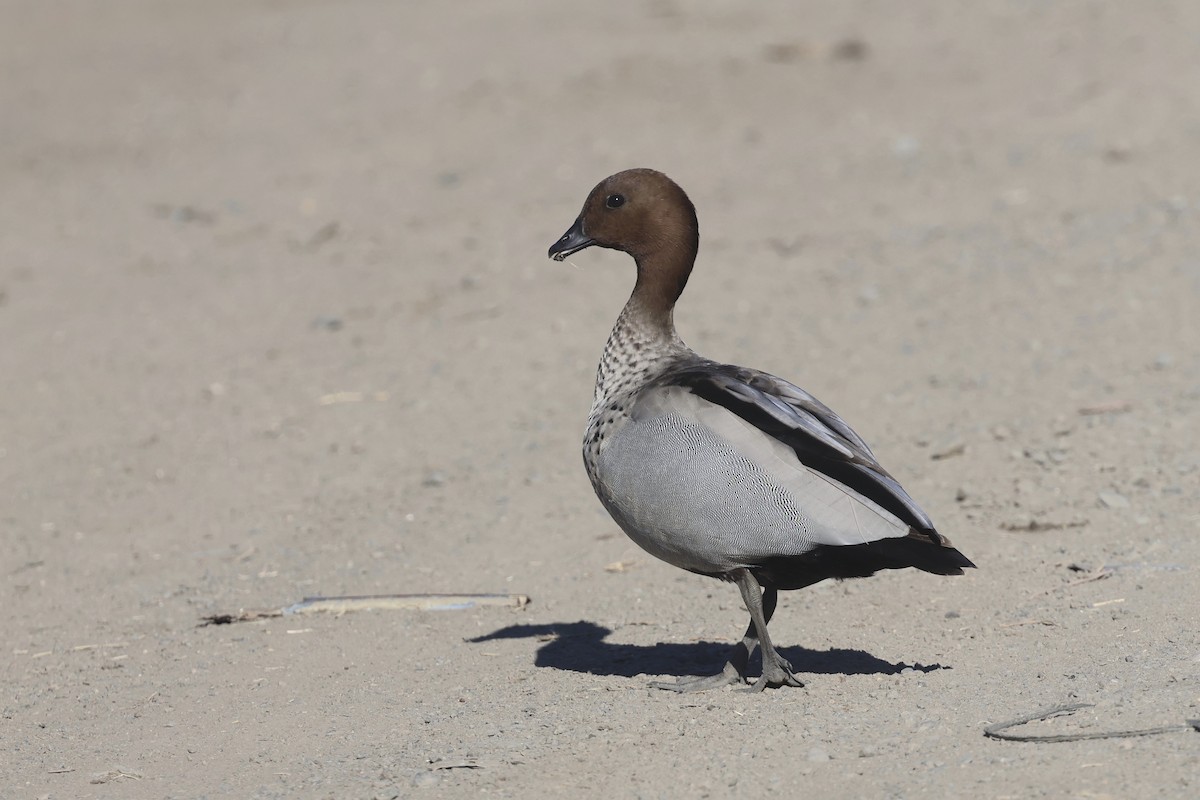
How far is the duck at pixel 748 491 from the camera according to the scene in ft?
15.9

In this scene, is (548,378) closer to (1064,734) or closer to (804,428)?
(804,428)

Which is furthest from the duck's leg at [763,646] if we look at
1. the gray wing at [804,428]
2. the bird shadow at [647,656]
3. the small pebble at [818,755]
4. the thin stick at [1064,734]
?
the thin stick at [1064,734]

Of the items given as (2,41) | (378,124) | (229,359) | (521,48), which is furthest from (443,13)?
(229,359)

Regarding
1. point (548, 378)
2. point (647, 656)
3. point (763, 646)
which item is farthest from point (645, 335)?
point (548, 378)

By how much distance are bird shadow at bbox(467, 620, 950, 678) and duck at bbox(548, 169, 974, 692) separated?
244mm

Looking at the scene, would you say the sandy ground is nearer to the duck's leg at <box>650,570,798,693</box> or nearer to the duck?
the duck's leg at <box>650,570,798,693</box>

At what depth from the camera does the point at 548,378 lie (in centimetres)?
943

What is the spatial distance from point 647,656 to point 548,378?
364 cm

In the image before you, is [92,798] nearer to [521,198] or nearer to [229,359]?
[229,359]

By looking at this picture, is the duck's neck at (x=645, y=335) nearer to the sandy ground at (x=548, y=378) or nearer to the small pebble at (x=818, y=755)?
the sandy ground at (x=548, y=378)

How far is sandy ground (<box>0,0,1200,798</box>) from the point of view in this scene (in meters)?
5.09

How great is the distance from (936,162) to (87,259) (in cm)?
694

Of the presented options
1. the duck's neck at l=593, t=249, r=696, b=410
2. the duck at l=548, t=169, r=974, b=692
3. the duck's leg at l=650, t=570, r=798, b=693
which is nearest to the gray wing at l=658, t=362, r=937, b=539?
the duck at l=548, t=169, r=974, b=692

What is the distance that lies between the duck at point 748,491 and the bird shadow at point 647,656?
24cm
